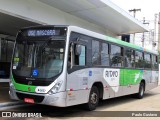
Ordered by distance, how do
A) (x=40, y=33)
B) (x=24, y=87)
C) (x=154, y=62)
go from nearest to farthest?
1. (x=24, y=87)
2. (x=40, y=33)
3. (x=154, y=62)

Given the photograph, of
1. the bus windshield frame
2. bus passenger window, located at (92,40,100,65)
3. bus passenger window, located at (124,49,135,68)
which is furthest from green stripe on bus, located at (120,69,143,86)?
the bus windshield frame

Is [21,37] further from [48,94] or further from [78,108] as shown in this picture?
[78,108]

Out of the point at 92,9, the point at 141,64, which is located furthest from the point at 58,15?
the point at 141,64

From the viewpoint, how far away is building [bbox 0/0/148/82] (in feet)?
42.1

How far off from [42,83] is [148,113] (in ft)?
14.6

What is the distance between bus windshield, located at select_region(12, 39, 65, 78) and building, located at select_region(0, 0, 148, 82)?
3.77 metres

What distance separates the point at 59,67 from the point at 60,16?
26.0ft

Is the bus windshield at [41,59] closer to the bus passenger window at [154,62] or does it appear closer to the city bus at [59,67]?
the city bus at [59,67]

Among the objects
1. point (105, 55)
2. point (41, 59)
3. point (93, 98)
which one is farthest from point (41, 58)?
point (105, 55)

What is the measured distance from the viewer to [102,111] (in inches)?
396

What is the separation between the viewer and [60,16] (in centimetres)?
1570

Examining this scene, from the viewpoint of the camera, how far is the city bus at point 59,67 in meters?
8.23

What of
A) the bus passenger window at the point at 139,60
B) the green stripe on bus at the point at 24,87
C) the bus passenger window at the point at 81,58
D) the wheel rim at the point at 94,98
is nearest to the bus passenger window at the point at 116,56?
the wheel rim at the point at 94,98

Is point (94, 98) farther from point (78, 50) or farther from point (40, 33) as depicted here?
point (40, 33)
